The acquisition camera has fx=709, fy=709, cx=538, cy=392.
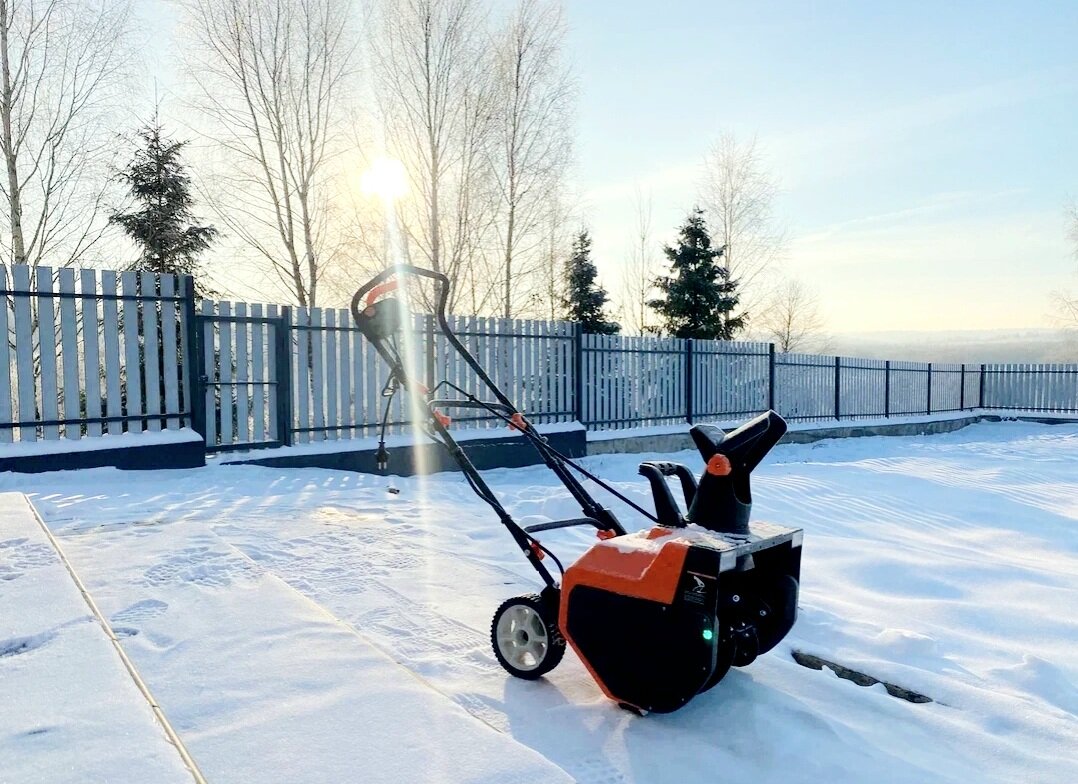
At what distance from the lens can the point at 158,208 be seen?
1541cm

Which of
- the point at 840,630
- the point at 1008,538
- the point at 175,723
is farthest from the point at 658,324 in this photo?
the point at 175,723

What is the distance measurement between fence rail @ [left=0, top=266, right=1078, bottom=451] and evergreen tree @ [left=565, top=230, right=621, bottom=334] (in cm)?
874

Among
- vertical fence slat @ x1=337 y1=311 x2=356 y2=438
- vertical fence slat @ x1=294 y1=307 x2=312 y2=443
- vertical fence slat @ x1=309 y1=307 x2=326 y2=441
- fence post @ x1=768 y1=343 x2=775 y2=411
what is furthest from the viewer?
fence post @ x1=768 y1=343 x2=775 y2=411

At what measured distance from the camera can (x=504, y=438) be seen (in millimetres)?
10797

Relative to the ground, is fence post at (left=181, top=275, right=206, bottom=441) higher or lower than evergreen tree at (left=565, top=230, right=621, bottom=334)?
lower

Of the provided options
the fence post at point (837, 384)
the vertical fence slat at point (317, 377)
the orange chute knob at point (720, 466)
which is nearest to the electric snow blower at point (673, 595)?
the orange chute knob at point (720, 466)

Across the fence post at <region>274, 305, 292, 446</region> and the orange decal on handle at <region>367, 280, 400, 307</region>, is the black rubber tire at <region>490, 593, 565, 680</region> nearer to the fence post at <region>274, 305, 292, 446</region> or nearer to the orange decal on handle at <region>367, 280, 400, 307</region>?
the orange decal on handle at <region>367, 280, 400, 307</region>

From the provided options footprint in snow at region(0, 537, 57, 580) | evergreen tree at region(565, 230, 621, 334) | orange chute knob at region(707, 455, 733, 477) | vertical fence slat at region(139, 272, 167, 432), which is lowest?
footprint in snow at region(0, 537, 57, 580)

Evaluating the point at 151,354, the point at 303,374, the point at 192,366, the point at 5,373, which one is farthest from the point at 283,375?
the point at 5,373

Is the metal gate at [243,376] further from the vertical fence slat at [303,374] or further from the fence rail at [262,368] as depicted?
the vertical fence slat at [303,374]

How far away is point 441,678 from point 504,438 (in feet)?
25.5

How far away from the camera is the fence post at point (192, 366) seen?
7.96 meters

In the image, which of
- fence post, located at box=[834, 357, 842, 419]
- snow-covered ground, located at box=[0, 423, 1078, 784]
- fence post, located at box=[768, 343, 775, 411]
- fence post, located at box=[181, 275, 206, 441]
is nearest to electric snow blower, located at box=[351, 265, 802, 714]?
snow-covered ground, located at box=[0, 423, 1078, 784]

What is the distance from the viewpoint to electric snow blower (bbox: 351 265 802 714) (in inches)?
96.1
